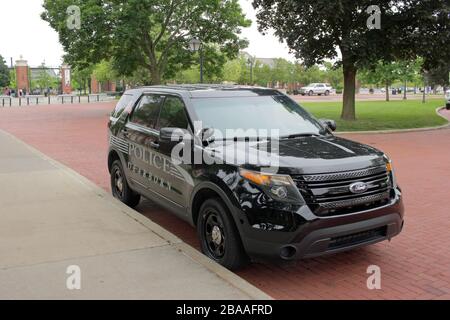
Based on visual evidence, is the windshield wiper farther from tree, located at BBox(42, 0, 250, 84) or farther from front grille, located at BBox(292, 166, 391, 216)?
tree, located at BBox(42, 0, 250, 84)

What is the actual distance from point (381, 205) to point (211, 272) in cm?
170

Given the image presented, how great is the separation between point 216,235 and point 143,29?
23.6 metres

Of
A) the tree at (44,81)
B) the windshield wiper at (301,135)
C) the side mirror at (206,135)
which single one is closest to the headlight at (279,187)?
the side mirror at (206,135)

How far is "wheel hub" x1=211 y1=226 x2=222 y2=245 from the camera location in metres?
4.73

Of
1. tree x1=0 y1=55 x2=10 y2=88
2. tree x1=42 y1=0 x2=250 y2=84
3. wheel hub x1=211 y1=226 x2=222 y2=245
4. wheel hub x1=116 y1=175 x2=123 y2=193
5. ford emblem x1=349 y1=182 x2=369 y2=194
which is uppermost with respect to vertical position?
tree x1=0 y1=55 x2=10 y2=88

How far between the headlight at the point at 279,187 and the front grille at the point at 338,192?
0.17 ft

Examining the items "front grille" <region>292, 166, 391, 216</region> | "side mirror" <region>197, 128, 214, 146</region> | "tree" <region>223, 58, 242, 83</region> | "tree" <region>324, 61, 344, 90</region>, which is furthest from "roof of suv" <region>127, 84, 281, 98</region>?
"tree" <region>324, 61, 344, 90</region>

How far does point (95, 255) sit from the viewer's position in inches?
192

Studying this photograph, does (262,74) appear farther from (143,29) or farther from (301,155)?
(301,155)

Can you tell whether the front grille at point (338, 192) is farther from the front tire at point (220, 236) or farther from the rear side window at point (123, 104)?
the rear side window at point (123, 104)

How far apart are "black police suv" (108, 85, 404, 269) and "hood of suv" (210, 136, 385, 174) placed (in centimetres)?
A: 1

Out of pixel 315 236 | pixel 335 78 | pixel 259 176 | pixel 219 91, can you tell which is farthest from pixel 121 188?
pixel 335 78
